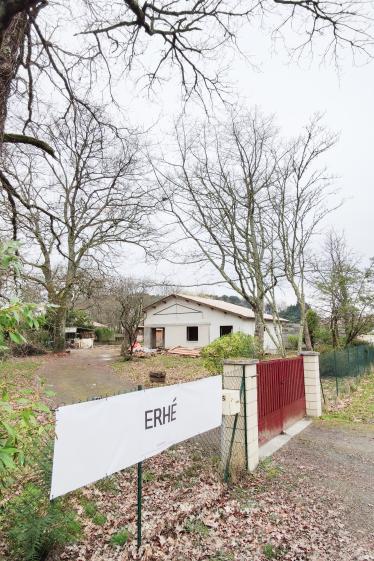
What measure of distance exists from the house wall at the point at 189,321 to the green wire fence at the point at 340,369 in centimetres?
1429

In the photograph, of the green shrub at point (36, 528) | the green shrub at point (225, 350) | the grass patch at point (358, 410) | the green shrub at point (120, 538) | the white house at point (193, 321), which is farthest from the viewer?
the white house at point (193, 321)

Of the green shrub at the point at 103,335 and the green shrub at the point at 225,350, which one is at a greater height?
the green shrub at the point at 103,335

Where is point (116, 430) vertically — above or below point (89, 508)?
above

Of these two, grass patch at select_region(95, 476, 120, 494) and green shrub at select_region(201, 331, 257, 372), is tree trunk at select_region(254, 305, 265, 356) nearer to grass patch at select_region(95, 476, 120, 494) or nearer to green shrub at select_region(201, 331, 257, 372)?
green shrub at select_region(201, 331, 257, 372)

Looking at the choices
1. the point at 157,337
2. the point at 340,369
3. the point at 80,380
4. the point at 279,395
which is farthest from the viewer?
the point at 157,337

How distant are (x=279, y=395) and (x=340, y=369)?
8198 millimetres

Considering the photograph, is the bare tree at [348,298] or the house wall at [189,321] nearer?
the bare tree at [348,298]

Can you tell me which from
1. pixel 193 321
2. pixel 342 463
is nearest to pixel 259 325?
pixel 342 463

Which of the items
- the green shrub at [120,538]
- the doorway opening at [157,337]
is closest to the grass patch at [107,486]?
the green shrub at [120,538]

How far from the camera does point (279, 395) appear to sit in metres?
8.09

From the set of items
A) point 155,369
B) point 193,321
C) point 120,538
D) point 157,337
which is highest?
point 193,321

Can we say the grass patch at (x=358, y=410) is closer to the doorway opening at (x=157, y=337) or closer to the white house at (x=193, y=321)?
the white house at (x=193, y=321)

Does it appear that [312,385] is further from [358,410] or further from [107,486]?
[107,486]

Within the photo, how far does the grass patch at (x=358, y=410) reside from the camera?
31.8 feet
